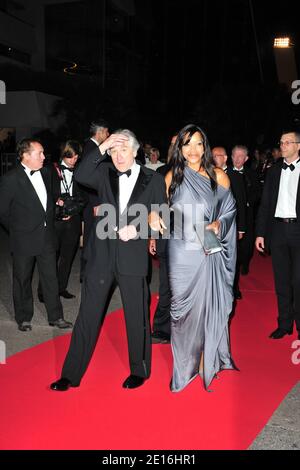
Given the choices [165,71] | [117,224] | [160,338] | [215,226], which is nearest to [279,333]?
[160,338]

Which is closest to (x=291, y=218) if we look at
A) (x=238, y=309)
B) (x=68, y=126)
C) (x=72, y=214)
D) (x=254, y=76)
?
(x=238, y=309)

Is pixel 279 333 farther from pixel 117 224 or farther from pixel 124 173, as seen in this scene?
pixel 124 173

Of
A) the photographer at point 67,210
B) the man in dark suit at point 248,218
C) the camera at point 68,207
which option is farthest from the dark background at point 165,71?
the camera at point 68,207

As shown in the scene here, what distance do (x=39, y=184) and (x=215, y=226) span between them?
6.63ft

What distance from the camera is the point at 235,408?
3.44 metres

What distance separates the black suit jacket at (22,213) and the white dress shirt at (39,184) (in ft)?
0.16

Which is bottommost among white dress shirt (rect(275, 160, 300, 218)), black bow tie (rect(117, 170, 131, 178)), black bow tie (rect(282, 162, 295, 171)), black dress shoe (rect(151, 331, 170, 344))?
black dress shoe (rect(151, 331, 170, 344))

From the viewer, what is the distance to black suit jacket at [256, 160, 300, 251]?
193 inches

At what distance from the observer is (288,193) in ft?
15.9

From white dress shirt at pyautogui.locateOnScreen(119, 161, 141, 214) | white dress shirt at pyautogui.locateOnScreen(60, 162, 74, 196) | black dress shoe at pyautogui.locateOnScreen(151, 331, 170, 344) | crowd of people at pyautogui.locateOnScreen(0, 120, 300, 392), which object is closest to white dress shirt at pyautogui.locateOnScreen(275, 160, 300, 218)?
crowd of people at pyautogui.locateOnScreen(0, 120, 300, 392)

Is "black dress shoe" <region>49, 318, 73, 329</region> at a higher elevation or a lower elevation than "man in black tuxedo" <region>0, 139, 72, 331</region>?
lower

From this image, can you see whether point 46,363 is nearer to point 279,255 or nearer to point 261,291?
point 279,255

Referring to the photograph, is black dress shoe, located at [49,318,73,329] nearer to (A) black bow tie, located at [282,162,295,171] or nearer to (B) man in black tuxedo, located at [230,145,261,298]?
(A) black bow tie, located at [282,162,295,171]

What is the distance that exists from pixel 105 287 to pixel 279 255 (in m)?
2.02
